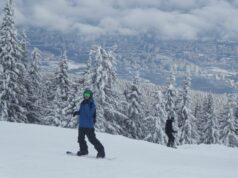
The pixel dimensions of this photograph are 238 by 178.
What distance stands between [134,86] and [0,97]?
15750mm

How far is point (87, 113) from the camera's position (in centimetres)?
1475

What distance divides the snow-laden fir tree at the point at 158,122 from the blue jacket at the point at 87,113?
36.5 m

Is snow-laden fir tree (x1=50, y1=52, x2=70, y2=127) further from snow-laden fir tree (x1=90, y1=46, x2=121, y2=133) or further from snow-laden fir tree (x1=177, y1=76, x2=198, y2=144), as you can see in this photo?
snow-laden fir tree (x1=177, y1=76, x2=198, y2=144)

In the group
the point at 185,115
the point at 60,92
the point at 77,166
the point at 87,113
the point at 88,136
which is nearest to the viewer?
the point at 77,166

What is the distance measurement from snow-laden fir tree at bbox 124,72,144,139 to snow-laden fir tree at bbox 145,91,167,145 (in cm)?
122

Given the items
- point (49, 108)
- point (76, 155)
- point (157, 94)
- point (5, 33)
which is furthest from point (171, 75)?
point (76, 155)

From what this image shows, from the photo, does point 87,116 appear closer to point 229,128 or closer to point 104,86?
point 104,86

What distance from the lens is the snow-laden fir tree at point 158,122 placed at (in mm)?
51281

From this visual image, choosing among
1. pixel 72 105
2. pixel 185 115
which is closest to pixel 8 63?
pixel 72 105

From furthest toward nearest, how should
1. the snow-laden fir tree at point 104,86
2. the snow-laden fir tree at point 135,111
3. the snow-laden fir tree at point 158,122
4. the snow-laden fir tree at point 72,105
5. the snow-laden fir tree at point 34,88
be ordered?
the snow-laden fir tree at point 135,111, the snow-laden fir tree at point 158,122, the snow-laden fir tree at point 34,88, the snow-laden fir tree at point 72,105, the snow-laden fir tree at point 104,86

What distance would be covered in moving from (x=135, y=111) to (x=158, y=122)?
273 cm

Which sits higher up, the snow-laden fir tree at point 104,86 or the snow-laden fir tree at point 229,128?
the snow-laden fir tree at point 104,86

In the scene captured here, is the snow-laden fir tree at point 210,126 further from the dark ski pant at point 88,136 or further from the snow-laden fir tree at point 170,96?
the dark ski pant at point 88,136

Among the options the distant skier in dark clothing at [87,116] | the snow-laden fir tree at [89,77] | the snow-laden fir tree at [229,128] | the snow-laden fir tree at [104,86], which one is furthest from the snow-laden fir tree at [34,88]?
the distant skier in dark clothing at [87,116]
